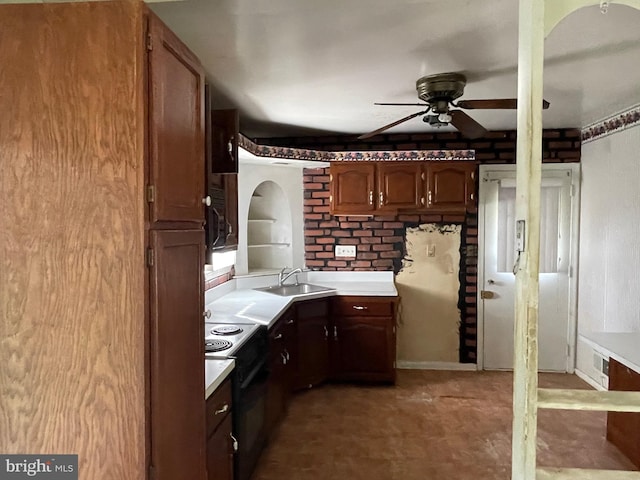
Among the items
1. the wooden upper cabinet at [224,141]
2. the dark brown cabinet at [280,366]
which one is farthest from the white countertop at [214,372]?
the wooden upper cabinet at [224,141]

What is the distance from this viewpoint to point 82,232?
1.13 m

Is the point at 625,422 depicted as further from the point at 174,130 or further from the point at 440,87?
the point at 174,130

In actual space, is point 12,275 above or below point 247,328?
above

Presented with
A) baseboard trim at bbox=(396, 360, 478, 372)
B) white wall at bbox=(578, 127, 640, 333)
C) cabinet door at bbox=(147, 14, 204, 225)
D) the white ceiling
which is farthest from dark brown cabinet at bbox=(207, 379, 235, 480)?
white wall at bbox=(578, 127, 640, 333)

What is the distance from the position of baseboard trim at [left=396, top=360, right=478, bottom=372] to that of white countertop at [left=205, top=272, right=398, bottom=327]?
810mm

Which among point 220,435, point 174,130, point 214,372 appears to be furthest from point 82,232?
point 220,435

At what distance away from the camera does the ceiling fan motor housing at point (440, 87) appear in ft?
8.49

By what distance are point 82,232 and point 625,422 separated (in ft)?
10.5

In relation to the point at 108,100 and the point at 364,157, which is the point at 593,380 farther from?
the point at 108,100

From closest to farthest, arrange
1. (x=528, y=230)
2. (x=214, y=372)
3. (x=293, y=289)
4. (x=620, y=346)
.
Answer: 1. (x=528, y=230)
2. (x=214, y=372)
3. (x=620, y=346)
4. (x=293, y=289)

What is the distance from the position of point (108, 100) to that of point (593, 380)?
4.43 metres

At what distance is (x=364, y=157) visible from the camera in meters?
4.19

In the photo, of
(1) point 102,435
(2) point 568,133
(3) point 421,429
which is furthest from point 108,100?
(2) point 568,133

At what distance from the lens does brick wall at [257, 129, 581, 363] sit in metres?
4.40
